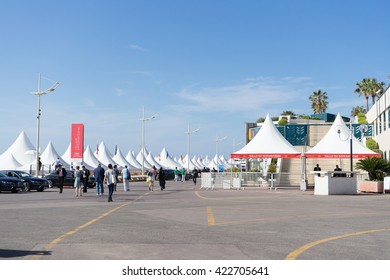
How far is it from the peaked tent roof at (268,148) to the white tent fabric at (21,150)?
37871 millimetres

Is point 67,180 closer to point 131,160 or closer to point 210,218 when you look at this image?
point 210,218

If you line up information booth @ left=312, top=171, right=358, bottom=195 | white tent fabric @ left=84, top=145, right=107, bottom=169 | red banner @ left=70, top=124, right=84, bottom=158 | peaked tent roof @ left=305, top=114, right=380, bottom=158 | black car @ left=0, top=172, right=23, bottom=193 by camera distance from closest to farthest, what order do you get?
information booth @ left=312, top=171, right=358, bottom=195
black car @ left=0, top=172, right=23, bottom=193
peaked tent roof @ left=305, top=114, right=380, bottom=158
red banner @ left=70, top=124, right=84, bottom=158
white tent fabric @ left=84, top=145, right=107, bottom=169

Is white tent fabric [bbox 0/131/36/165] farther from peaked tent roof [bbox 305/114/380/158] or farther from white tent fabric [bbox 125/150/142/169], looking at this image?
peaked tent roof [bbox 305/114/380/158]

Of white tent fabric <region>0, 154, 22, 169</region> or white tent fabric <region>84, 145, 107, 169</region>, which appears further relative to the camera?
white tent fabric <region>84, 145, 107, 169</region>

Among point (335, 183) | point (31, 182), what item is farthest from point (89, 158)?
point (335, 183)

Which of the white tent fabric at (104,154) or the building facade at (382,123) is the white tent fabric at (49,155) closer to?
the white tent fabric at (104,154)

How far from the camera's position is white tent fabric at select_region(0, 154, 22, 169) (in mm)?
64062

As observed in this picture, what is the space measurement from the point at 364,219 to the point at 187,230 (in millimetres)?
5915

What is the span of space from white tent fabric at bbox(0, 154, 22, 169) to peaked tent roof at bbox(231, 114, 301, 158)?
1543 inches

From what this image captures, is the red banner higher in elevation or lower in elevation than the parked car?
higher

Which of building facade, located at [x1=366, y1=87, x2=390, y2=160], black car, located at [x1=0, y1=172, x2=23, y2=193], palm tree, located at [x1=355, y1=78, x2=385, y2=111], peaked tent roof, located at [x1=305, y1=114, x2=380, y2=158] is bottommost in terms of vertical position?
black car, located at [x1=0, y1=172, x2=23, y2=193]

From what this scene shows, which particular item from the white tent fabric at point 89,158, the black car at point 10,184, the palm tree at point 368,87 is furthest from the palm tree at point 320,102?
the black car at point 10,184

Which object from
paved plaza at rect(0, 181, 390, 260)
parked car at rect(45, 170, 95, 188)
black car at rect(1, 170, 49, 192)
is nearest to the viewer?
paved plaza at rect(0, 181, 390, 260)

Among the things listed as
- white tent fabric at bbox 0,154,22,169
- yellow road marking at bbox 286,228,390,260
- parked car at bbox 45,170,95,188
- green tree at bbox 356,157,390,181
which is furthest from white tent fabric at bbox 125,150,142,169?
yellow road marking at bbox 286,228,390,260
